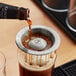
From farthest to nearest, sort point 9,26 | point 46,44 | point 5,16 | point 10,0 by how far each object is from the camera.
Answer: point 10,0, point 9,26, point 5,16, point 46,44

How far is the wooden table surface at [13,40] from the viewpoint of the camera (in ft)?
2.85

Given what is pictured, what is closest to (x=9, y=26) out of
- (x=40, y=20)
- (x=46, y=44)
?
(x=40, y=20)

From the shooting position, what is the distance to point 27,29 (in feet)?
2.34

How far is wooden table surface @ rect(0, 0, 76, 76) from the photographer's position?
0.87 metres

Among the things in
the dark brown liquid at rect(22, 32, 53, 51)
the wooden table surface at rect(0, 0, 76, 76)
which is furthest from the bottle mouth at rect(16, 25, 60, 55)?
the wooden table surface at rect(0, 0, 76, 76)

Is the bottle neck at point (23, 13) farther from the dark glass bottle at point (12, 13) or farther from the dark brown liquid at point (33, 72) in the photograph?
the dark brown liquid at point (33, 72)

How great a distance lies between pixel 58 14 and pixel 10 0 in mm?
210

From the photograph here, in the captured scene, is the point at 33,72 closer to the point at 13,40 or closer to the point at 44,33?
the point at 44,33

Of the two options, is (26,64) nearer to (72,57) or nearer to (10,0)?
(72,57)

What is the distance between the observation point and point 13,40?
0.94m

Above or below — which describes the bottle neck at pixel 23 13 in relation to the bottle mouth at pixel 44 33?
above

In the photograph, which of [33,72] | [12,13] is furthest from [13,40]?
[33,72]

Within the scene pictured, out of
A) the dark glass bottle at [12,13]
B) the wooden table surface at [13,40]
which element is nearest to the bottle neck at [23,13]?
the dark glass bottle at [12,13]

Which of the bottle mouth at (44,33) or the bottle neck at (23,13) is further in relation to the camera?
the bottle neck at (23,13)
